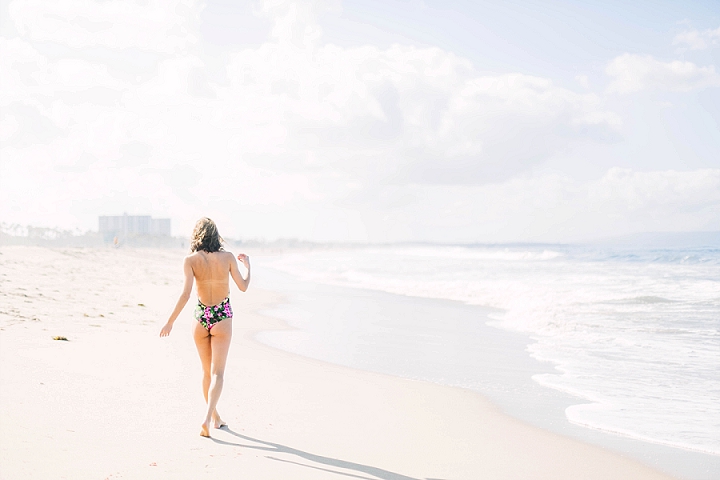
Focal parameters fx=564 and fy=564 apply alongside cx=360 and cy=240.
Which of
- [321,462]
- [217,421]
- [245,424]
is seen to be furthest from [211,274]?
[321,462]

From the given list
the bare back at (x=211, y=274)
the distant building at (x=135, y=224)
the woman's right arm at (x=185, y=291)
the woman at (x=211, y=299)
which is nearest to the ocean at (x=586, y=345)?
the woman at (x=211, y=299)

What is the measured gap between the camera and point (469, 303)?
16.0 metres

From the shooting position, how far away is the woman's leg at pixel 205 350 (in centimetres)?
459

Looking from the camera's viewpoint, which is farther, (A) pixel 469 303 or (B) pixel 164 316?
(A) pixel 469 303

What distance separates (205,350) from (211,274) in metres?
0.64

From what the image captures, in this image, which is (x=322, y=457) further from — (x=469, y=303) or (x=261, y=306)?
(x=469, y=303)

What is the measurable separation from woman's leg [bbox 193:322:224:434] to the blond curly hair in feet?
2.03

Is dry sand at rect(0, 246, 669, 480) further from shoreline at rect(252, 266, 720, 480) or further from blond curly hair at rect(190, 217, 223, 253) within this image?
blond curly hair at rect(190, 217, 223, 253)

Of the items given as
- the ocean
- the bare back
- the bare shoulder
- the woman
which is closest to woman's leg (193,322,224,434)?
the woman

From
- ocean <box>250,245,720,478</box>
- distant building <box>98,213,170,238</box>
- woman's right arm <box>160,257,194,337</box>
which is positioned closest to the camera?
woman's right arm <box>160,257,194,337</box>

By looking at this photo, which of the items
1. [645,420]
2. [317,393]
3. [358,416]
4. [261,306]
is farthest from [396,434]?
[261,306]

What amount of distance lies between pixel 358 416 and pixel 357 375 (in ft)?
5.73

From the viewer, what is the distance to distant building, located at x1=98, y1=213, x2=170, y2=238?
123 metres

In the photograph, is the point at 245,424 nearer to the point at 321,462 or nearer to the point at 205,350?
the point at 205,350
